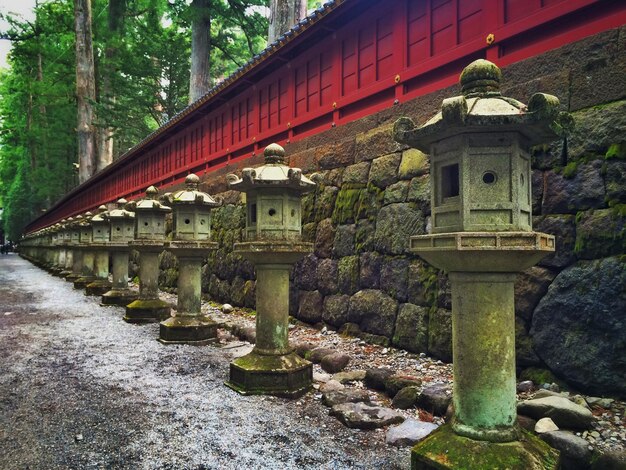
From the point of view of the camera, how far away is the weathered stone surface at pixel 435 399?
3896mm

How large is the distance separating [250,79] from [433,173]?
822 cm

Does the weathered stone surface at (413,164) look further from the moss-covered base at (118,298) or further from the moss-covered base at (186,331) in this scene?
the moss-covered base at (118,298)

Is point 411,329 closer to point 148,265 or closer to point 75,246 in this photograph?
point 148,265

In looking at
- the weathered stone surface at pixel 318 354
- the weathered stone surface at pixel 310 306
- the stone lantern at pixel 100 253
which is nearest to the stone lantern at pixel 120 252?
the stone lantern at pixel 100 253

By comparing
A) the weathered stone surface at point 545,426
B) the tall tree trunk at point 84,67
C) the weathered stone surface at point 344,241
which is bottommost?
the weathered stone surface at point 545,426

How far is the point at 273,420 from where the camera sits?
3844mm

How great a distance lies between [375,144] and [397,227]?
4.82ft

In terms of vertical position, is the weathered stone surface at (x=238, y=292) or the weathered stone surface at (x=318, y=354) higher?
the weathered stone surface at (x=238, y=292)

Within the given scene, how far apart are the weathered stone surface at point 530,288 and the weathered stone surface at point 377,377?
4.99 feet

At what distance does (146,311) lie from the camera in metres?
8.81

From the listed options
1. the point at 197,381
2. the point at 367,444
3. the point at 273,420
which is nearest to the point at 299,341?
the point at 197,381

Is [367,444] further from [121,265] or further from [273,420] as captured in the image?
[121,265]

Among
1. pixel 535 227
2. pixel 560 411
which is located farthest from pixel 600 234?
pixel 560 411

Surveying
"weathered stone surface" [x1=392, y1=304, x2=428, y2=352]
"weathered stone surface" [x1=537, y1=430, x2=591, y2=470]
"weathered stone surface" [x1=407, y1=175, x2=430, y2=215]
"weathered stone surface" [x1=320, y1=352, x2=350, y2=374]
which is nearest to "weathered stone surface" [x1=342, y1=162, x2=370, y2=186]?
"weathered stone surface" [x1=407, y1=175, x2=430, y2=215]
